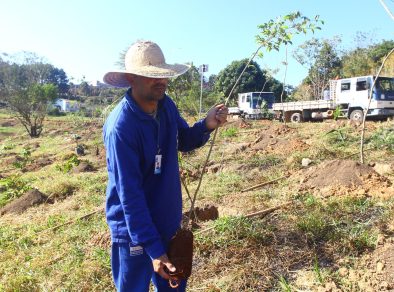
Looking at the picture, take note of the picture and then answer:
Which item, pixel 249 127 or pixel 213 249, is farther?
pixel 249 127

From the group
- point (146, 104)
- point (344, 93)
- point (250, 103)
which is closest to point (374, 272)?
point (146, 104)

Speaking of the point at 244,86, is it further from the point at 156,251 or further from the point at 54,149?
the point at 156,251

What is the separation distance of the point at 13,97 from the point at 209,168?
1992cm

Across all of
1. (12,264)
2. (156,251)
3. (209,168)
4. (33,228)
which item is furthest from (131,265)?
(209,168)

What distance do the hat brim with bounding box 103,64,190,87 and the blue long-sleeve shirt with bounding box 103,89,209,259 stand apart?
134 millimetres

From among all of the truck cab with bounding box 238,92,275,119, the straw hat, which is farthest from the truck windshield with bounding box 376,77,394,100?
the straw hat

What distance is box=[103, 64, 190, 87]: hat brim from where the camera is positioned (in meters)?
1.90

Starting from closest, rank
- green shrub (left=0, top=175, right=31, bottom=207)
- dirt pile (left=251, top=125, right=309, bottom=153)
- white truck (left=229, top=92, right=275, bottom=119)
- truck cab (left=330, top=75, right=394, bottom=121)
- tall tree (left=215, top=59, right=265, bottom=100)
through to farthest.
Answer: green shrub (left=0, top=175, right=31, bottom=207) < dirt pile (left=251, top=125, right=309, bottom=153) < truck cab (left=330, top=75, right=394, bottom=121) < white truck (left=229, top=92, right=275, bottom=119) < tall tree (left=215, top=59, right=265, bottom=100)

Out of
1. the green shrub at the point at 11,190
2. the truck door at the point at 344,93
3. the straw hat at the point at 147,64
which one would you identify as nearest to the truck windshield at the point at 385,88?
the truck door at the point at 344,93

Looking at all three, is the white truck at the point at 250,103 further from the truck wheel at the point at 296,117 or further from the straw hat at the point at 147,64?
the straw hat at the point at 147,64

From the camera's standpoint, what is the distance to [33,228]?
5.35 m

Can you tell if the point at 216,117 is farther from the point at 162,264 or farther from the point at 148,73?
the point at 162,264

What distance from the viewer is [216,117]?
7.76ft

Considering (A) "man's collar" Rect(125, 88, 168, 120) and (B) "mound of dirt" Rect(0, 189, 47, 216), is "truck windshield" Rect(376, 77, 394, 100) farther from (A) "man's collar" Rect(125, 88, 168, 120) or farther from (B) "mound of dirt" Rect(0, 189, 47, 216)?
(A) "man's collar" Rect(125, 88, 168, 120)
